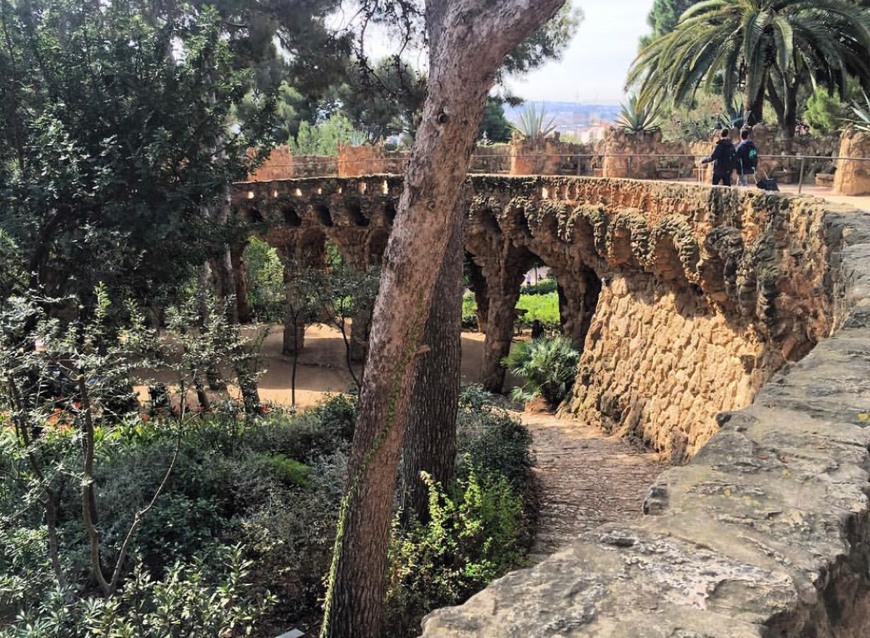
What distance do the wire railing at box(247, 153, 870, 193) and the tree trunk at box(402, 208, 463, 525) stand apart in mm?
4628

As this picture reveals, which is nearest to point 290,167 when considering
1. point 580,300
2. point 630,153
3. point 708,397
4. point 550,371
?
point 580,300

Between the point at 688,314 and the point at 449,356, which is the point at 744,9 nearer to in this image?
the point at 688,314

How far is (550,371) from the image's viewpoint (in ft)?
49.4

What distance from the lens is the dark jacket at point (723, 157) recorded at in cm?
952

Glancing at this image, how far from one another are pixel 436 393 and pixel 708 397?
443 cm

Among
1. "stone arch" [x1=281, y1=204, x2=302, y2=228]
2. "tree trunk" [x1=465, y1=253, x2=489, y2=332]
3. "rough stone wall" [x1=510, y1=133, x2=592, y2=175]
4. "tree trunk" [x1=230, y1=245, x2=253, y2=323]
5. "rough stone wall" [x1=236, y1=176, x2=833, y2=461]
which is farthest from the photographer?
Answer: "tree trunk" [x1=465, y1=253, x2=489, y2=332]

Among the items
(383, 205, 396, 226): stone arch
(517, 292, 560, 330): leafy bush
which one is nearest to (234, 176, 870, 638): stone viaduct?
(383, 205, 396, 226): stone arch

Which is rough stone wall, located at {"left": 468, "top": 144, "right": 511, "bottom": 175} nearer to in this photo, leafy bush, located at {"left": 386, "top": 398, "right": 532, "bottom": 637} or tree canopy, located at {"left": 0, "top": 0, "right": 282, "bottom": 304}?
tree canopy, located at {"left": 0, "top": 0, "right": 282, "bottom": 304}

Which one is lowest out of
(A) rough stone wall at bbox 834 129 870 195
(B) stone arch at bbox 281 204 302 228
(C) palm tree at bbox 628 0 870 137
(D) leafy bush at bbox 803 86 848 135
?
(B) stone arch at bbox 281 204 302 228

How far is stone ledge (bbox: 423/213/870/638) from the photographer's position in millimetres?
1798

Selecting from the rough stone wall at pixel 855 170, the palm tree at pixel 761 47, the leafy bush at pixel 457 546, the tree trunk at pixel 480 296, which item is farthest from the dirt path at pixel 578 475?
the palm tree at pixel 761 47

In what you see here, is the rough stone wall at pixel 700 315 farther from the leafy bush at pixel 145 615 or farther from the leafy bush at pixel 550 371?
the leafy bush at pixel 145 615

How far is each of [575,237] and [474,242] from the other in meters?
5.14

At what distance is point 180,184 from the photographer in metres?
10.0
